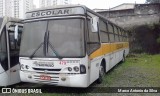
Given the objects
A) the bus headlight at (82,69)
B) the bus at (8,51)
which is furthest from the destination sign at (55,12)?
the bus headlight at (82,69)

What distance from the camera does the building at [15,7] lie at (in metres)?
17.9

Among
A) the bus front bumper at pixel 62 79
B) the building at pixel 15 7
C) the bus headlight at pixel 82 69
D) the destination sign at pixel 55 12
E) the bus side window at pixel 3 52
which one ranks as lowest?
the bus front bumper at pixel 62 79

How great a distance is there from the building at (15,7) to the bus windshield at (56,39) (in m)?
10.5

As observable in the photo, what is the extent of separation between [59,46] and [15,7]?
44.5 feet

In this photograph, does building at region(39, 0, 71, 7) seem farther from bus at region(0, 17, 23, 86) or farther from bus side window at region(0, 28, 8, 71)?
bus side window at region(0, 28, 8, 71)

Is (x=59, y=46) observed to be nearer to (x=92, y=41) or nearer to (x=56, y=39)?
(x=56, y=39)

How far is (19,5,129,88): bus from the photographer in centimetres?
666

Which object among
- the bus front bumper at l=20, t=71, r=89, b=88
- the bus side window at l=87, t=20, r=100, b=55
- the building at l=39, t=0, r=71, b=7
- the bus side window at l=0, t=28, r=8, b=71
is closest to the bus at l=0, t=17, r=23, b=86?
the bus side window at l=0, t=28, r=8, b=71

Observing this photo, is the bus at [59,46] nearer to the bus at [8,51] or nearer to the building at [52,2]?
the bus at [8,51]

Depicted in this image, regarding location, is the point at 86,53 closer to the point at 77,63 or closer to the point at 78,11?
the point at 77,63

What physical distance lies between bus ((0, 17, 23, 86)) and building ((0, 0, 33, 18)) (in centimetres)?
945

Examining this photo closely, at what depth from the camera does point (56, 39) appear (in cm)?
684

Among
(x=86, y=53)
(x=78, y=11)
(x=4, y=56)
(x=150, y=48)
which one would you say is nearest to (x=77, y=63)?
(x=86, y=53)

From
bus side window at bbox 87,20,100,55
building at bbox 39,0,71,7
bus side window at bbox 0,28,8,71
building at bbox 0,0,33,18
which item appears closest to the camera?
bus side window at bbox 87,20,100,55
